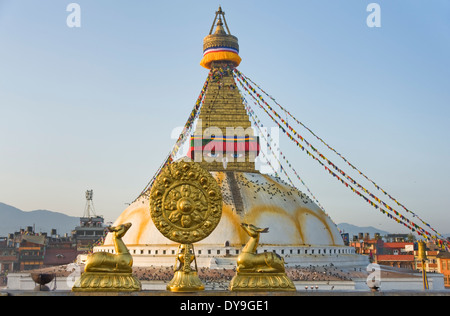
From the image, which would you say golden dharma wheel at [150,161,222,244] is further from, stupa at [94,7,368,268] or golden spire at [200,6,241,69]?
golden spire at [200,6,241,69]

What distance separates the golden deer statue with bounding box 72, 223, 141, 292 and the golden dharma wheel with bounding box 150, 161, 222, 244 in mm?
1107

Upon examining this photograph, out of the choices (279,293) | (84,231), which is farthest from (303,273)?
(84,231)

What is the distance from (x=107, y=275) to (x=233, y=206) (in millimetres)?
11454

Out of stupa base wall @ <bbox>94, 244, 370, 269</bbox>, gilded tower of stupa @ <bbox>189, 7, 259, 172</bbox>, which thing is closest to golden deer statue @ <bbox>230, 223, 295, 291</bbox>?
stupa base wall @ <bbox>94, 244, 370, 269</bbox>

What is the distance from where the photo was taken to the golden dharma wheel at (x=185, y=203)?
11.9m

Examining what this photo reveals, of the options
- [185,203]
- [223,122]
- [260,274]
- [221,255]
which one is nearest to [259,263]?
[260,274]

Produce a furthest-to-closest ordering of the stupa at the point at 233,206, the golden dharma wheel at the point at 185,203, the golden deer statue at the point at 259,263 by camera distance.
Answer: the stupa at the point at 233,206
the golden dharma wheel at the point at 185,203
the golden deer statue at the point at 259,263

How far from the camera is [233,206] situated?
22.6 m

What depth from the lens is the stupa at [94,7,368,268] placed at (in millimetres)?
21859

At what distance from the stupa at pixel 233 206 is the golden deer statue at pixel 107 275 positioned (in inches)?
375

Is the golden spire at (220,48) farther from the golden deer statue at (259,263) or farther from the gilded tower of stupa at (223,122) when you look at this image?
the golden deer statue at (259,263)

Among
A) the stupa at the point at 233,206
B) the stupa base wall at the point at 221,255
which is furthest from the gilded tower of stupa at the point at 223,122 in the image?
the stupa base wall at the point at 221,255

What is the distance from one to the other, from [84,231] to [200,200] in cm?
4564
